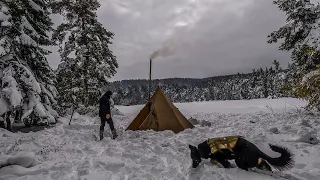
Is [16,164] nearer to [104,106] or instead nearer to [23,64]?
[104,106]

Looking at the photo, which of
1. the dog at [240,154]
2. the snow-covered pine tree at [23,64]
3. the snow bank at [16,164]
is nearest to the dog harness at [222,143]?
the dog at [240,154]

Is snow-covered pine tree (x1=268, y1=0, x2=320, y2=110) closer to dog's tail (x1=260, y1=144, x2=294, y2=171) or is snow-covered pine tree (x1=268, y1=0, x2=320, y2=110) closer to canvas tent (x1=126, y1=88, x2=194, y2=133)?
canvas tent (x1=126, y1=88, x2=194, y2=133)

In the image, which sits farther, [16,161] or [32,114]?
[32,114]

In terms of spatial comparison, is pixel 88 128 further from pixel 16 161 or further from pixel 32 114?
pixel 16 161

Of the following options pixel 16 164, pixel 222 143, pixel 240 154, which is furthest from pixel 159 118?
pixel 16 164

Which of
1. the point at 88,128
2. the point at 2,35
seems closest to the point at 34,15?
the point at 2,35

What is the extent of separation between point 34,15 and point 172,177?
10.9 meters

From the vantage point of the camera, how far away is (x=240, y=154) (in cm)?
512

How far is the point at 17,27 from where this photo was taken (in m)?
10.6

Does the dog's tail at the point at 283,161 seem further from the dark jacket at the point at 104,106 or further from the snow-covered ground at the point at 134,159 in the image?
the dark jacket at the point at 104,106

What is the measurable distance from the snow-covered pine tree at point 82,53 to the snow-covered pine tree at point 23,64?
4.48 metres

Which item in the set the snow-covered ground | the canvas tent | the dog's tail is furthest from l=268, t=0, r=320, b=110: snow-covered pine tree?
A: the dog's tail

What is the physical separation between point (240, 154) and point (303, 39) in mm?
10935

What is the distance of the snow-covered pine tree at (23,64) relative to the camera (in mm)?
8672
